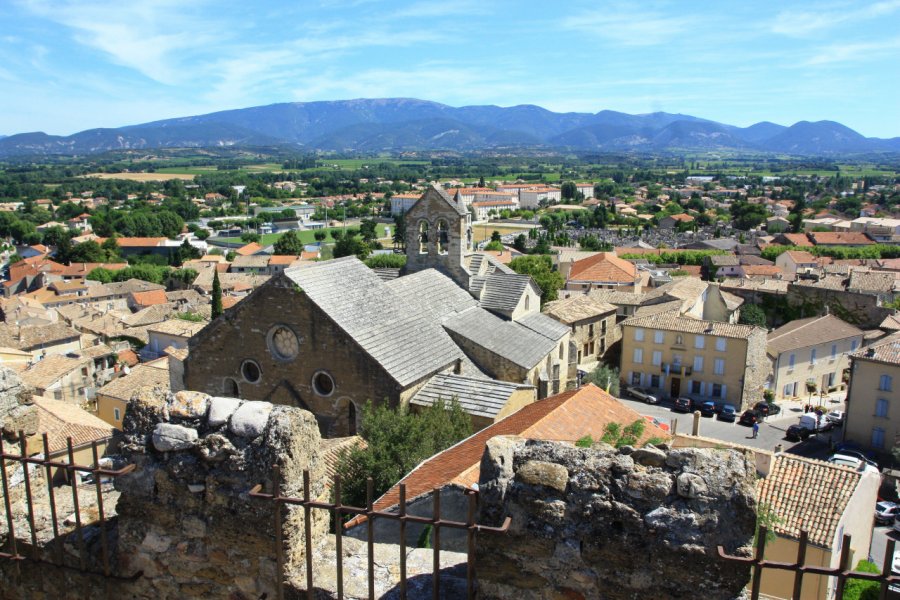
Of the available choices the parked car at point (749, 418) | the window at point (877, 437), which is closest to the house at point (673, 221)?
the parked car at point (749, 418)

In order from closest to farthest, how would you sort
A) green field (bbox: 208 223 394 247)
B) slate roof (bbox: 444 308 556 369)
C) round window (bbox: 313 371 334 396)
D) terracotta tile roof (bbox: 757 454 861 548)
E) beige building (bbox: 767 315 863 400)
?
terracotta tile roof (bbox: 757 454 861 548) < round window (bbox: 313 371 334 396) < slate roof (bbox: 444 308 556 369) < beige building (bbox: 767 315 863 400) < green field (bbox: 208 223 394 247)

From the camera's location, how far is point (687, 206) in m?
187

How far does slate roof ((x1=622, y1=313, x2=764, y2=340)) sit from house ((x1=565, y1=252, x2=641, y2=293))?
21.5 meters

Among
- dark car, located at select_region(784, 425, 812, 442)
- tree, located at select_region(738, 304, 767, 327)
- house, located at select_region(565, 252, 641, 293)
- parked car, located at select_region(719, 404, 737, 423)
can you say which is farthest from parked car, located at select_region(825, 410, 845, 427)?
house, located at select_region(565, 252, 641, 293)

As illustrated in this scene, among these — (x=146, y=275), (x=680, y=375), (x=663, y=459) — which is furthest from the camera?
(x=146, y=275)

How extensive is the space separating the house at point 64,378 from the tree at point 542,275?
101 feet

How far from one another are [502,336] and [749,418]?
711 inches

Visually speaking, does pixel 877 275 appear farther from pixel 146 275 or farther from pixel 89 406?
pixel 146 275

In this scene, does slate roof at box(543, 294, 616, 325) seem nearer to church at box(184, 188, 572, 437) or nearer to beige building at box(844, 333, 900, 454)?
beige building at box(844, 333, 900, 454)

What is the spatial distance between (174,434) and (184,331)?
48.1m

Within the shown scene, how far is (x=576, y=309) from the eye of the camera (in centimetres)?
4375

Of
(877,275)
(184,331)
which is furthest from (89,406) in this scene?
(877,275)

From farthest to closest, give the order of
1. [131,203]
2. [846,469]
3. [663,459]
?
[131,203]
[846,469]
[663,459]

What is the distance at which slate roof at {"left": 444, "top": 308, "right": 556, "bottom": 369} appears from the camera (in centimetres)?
2322
